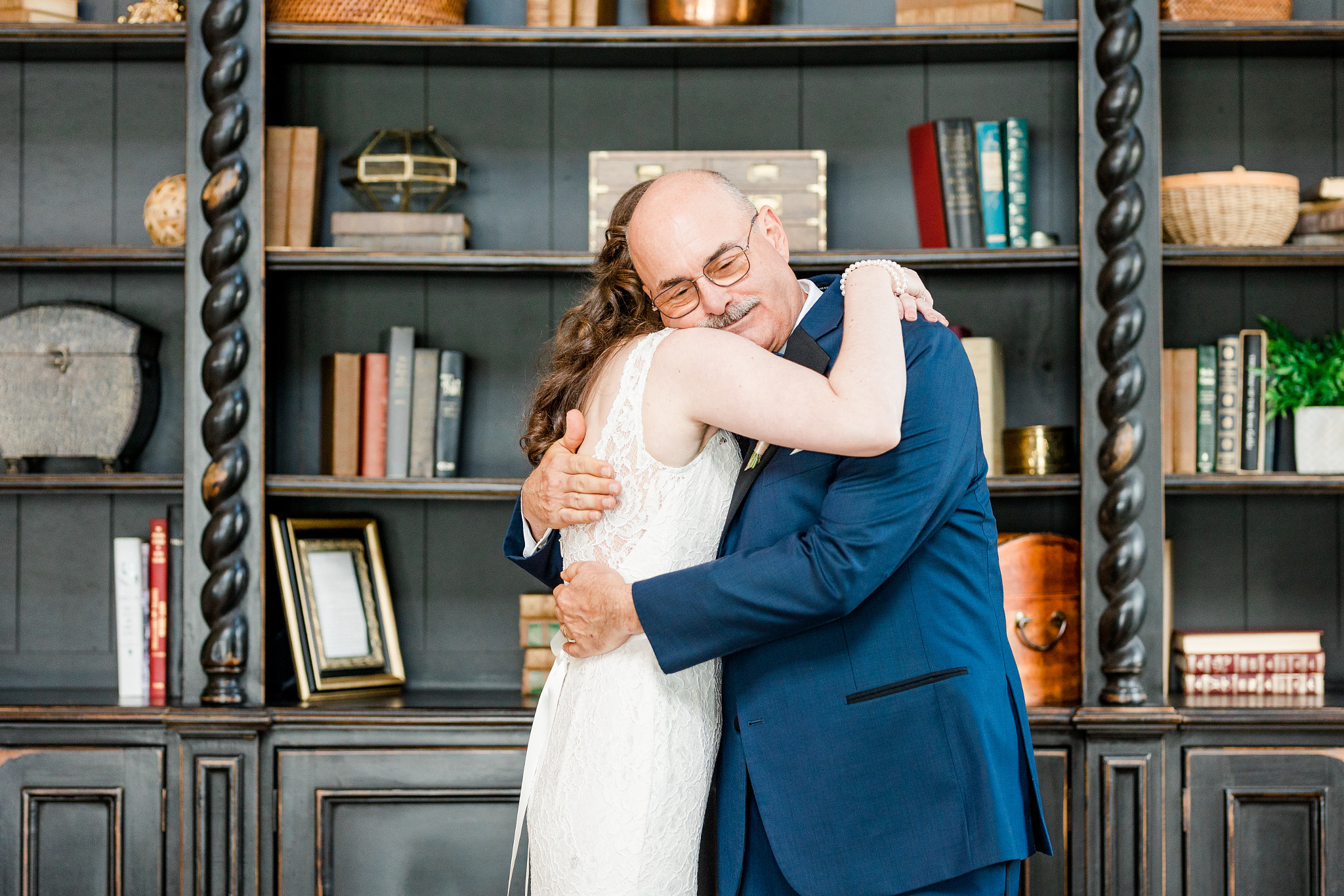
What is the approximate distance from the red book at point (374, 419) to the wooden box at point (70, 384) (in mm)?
547

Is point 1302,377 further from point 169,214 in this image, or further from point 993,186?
point 169,214

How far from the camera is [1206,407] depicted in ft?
8.10

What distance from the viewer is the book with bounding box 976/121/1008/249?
2480 mm

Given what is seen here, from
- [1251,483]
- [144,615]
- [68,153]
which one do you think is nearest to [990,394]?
[1251,483]

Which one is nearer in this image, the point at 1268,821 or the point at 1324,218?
the point at 1268,821

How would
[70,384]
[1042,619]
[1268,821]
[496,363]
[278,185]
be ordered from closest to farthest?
[1268,821] → [1042,619] → [278,185] → [70,384] → [496,363]

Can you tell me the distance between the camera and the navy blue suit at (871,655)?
1.29 m

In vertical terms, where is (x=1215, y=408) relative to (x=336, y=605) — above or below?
above

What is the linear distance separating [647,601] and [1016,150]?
164 cm

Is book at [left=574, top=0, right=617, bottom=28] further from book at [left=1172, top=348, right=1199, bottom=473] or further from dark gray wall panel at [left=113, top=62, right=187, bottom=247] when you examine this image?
book at [left=1172, top=348, right=1199, bottom=473]

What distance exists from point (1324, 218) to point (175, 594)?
279 cm

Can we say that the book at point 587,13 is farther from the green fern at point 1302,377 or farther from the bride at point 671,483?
the green fern at point 1302,377

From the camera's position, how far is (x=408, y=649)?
109 inches

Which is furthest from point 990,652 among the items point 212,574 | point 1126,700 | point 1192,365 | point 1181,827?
point 212,574
